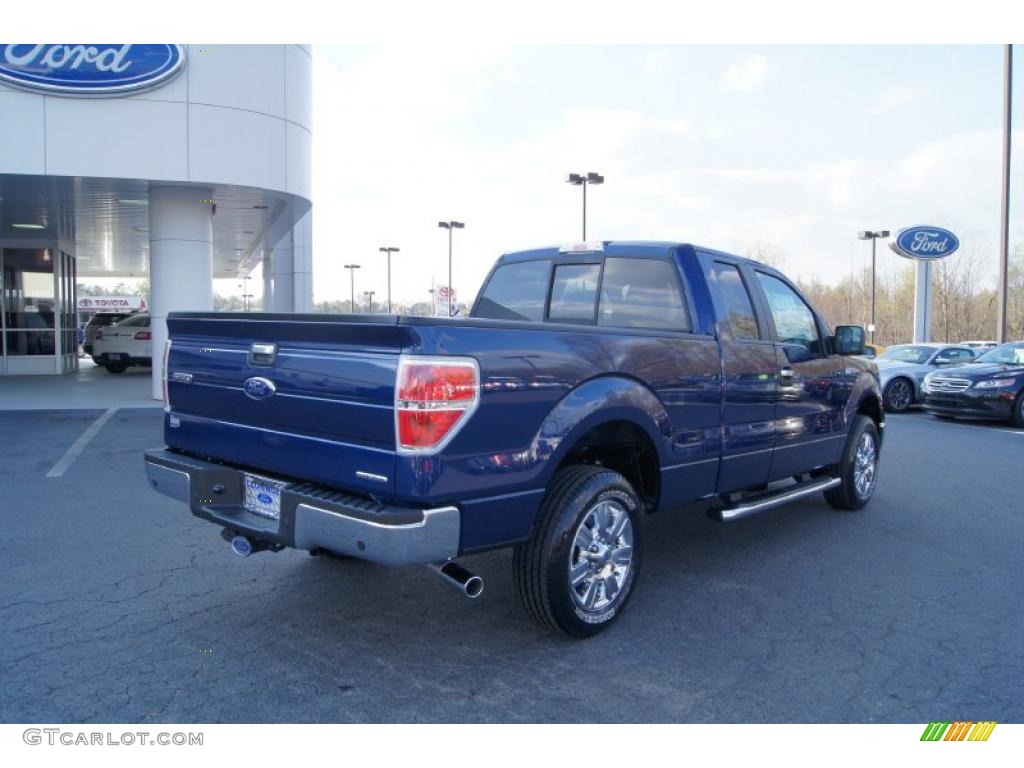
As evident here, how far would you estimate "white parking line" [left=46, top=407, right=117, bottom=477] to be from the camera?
8289 millimetres

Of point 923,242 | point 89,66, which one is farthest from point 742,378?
point 923,242

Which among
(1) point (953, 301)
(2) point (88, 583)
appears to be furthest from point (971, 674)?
(1) point (953, 301)

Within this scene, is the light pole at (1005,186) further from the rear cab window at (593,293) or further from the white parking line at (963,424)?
the rear cab window at (593,293)

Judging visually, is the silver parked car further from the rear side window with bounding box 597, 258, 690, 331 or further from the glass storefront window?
the glass storefront window

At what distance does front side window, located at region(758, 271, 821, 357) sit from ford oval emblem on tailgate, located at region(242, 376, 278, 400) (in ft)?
11.8

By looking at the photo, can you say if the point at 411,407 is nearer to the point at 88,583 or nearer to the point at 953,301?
the point at 88,583

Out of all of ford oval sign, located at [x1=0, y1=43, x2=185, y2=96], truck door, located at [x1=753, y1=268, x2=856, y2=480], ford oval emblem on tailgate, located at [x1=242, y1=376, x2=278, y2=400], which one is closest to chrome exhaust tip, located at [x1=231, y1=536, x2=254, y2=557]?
ford oval emblem on tailgate, located at [x1=242, y1=376, x2=278, y2=400]

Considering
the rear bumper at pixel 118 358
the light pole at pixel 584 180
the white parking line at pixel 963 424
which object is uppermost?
the light pole at pixel 584 180

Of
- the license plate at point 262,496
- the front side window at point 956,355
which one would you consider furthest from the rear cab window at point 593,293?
the front side window at point 956,355

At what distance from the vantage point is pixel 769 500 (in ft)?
17.5

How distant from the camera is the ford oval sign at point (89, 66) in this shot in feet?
38.7

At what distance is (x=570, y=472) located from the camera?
4.04 meters

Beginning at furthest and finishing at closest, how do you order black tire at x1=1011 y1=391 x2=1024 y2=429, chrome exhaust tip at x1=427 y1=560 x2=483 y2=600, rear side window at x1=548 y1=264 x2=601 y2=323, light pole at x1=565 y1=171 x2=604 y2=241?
light pole at x1=565 y1=171 x2=604 y2=241 < black tire at x1=1011 y1=391 x2=1024 y2=429 < rear side window at x1=548 y1=264 x2=601 y2=323 < chrome exhaust tip at x1=427 y1=560 x2=483 y2=600

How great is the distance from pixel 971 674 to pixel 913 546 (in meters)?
2.33
